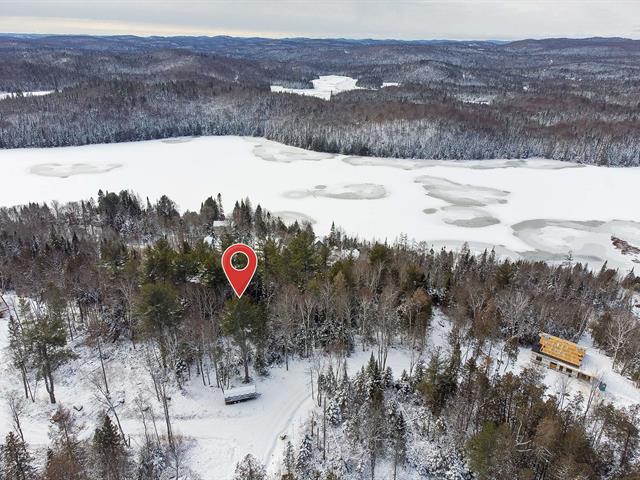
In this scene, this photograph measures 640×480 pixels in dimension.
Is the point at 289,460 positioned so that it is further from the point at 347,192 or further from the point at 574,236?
the point at 347,192

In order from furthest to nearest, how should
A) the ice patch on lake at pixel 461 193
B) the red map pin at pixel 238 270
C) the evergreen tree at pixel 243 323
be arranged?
the ice patch on lake at pixel 461 193 → the red map pin at pixel 238 270 → the evergreen tree at pixel 243 323

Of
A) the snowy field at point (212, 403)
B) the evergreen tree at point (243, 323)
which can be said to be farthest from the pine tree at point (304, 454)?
the evergreen tree at point (243, 323)

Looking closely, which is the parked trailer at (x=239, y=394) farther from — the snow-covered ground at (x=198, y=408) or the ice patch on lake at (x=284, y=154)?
the ice patch on lake at (x=284, y=154)

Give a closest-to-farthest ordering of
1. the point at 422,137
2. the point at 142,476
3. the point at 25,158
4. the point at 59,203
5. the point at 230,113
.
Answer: the point at 142,476, the point at 59,203, the point at 25,158, the point at 422,137, the point at 230,113

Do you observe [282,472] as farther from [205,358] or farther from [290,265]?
[290,265]

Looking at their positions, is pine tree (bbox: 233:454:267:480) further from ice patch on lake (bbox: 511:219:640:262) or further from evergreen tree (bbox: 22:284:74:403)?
ice patch on lake (bbox: 511:219:640:262)

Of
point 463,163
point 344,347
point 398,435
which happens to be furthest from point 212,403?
point 463,163

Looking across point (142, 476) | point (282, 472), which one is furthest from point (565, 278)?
point (142, 476)
